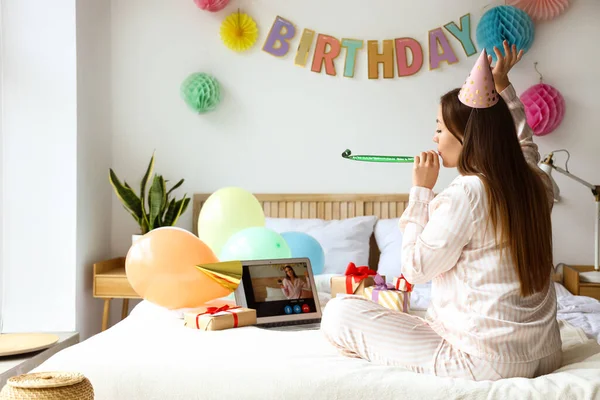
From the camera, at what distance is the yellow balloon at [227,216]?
318cm

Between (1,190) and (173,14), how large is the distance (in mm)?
1439

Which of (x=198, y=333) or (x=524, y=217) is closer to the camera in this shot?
(x=524, y=217)

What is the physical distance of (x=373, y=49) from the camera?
4.08 meters

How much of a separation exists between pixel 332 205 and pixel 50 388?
8.99 feet

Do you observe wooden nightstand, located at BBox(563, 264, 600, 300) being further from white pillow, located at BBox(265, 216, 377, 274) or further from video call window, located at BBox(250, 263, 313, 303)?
video call window, located at BBox(250, 263, 313, 303)

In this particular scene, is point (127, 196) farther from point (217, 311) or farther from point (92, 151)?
point (217, 311)

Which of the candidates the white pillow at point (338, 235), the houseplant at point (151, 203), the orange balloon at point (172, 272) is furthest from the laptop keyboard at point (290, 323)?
the houseplant at point (151, 203)

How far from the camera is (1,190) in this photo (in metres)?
3.65

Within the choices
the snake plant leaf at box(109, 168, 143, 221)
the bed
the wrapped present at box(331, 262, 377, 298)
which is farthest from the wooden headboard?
the bed

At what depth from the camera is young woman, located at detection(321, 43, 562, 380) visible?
1.67 meters

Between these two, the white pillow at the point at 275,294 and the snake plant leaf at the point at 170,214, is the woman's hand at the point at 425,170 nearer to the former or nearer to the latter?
the white pillow at the point at 275,294

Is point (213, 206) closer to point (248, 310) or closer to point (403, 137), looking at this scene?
point (248, 310)

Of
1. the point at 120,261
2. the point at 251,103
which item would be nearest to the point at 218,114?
the point at 251,103

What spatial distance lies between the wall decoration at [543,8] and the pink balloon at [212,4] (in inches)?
67.5
